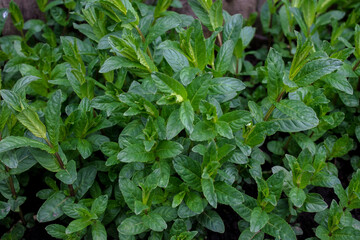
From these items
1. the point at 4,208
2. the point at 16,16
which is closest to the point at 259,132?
the point at 4,208

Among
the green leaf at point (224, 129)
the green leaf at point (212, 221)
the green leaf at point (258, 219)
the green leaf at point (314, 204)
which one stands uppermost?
the green leaf at point (224, 129)

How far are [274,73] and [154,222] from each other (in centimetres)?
97

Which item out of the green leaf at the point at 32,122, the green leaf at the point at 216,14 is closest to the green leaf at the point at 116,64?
the green leaf at the point at 32,122

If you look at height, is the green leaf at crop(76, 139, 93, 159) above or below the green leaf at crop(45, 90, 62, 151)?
below

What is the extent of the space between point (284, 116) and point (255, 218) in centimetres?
57

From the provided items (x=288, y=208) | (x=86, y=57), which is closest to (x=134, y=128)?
(x=86, y=57)

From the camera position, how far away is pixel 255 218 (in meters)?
1.79

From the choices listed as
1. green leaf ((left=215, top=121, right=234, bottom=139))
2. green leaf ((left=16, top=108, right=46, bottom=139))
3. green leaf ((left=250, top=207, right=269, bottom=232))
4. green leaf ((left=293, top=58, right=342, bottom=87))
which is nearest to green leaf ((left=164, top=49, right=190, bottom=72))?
green leaf ((left=215, top=121, right=234, bottom=139))

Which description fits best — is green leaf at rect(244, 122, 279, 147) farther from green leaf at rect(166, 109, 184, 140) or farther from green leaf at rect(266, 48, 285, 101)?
green leaf at rect(166, 109, 184, 140)

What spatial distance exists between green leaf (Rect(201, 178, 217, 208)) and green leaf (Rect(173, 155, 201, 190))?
0.10 m

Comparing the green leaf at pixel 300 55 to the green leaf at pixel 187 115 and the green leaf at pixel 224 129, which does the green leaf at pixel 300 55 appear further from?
the green leaf at pixel 187 115

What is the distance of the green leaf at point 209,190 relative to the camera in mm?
1703

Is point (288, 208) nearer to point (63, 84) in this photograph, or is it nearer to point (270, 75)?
point (270, 75)

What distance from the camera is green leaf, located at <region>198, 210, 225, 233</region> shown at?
6.39ft
